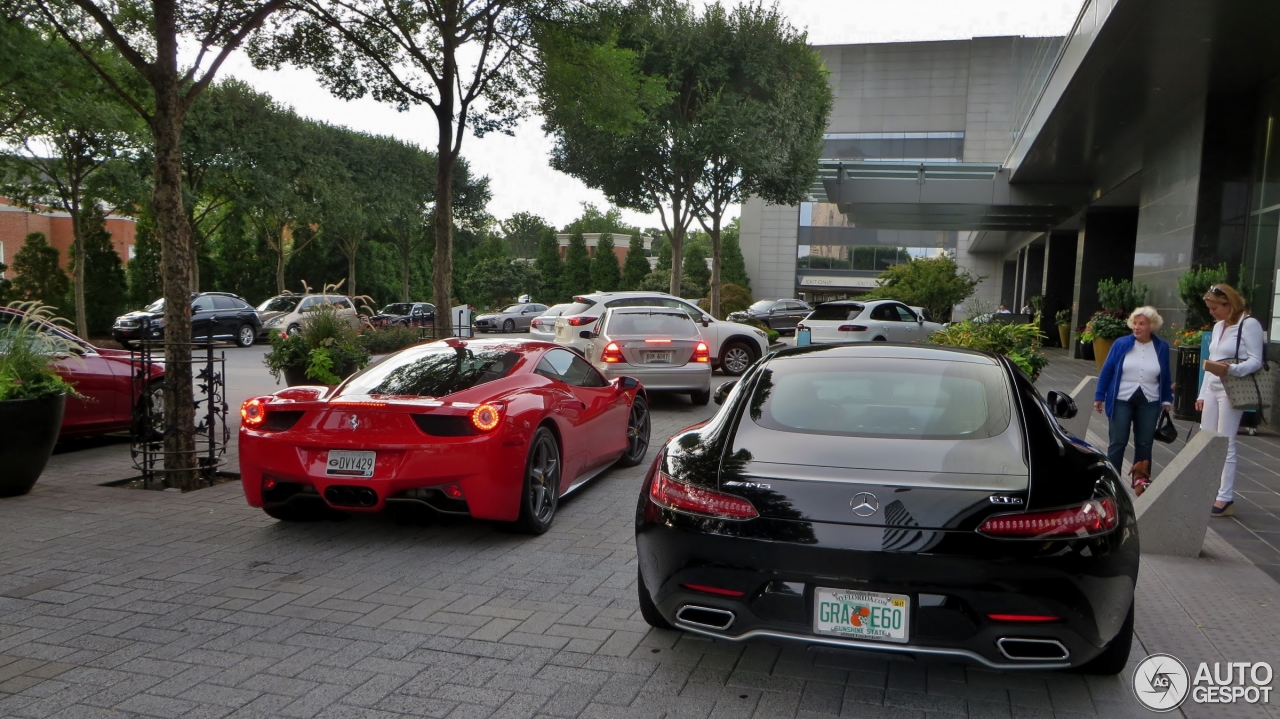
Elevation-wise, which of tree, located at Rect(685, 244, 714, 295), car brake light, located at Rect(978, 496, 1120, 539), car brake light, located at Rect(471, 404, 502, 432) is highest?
tree, located at Rect(685, 244, 714, 295)

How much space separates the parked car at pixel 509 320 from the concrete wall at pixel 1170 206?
24.4m

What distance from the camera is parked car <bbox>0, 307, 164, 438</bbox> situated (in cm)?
855

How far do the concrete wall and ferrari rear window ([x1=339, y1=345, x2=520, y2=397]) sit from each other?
40.5ft

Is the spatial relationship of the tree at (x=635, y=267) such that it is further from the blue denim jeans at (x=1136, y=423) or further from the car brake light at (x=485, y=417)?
the car brake light at (x=485, y=417)

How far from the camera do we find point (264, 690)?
3.46 m

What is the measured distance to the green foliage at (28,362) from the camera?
662 centimetres

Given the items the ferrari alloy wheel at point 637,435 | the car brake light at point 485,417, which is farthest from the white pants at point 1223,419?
the car brake light at point 485,417

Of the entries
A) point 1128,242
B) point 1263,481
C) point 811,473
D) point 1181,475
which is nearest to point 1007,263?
point 1128,242

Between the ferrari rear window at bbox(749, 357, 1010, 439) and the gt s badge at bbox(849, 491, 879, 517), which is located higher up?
the ferrari rear window at bbox(749, 357, 1010, 439)

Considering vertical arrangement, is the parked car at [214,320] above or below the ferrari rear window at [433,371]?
below

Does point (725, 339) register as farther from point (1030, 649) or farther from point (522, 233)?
point (522, 233)

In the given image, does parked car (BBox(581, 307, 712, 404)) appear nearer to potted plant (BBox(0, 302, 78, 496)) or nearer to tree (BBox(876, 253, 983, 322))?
potted plant (BBox(0, 302, 78, 496))

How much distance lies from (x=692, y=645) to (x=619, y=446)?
3.79 meters

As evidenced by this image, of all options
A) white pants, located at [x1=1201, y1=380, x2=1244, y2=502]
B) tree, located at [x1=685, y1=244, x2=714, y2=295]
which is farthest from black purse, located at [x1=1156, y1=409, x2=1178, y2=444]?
tree, located at [x1=685, y1=244, x2=714, y2=295]
